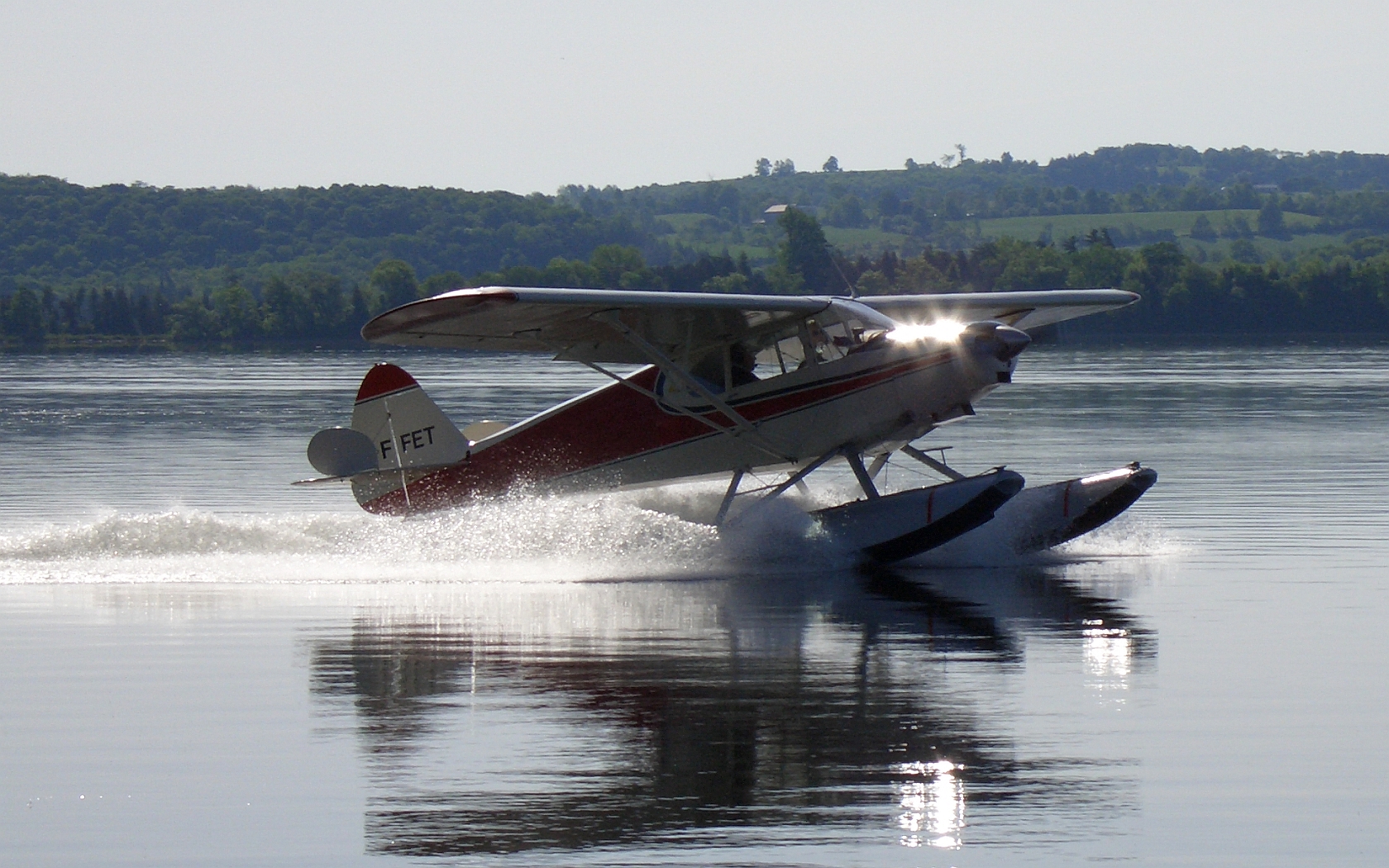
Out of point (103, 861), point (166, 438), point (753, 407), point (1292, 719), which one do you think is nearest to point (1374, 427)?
point (753, 407)

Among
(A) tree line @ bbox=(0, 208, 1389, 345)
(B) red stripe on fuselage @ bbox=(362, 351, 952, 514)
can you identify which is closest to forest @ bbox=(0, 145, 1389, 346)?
(A) tree line @ bbox=(0, 208, 1389, 345)

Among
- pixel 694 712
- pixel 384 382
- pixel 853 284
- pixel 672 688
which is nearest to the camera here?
pixel 694 712

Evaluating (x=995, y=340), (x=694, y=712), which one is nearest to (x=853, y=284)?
(x=995, y=340)

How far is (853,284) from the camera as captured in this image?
104m

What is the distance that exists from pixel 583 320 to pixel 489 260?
15798 centimetres

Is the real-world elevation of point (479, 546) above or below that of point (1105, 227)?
below

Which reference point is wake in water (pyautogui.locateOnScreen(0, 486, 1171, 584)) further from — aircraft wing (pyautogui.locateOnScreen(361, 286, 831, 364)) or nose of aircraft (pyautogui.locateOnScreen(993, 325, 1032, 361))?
nose of aircraft (pyautogui.locateOnScreen(993, 325, 1032, 361))

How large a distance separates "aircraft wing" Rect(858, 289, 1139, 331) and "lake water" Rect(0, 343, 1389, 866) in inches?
72.2

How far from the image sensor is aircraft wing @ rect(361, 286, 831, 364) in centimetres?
1218

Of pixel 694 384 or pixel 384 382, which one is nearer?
pixel 694 384

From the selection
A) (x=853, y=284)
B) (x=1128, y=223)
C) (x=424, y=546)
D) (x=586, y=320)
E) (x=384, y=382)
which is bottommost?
(x=424, y=546)

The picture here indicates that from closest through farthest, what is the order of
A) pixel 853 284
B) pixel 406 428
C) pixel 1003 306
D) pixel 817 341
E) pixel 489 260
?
1. pixel 817 341
2. pixel 406 428
3. pixel 1003 306
4. pixel 853 284
5. pixel 489 260

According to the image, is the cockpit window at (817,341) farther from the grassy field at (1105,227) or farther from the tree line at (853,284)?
the grassy field at (1105,227)

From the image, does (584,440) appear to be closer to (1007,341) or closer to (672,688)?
(1007,341)
